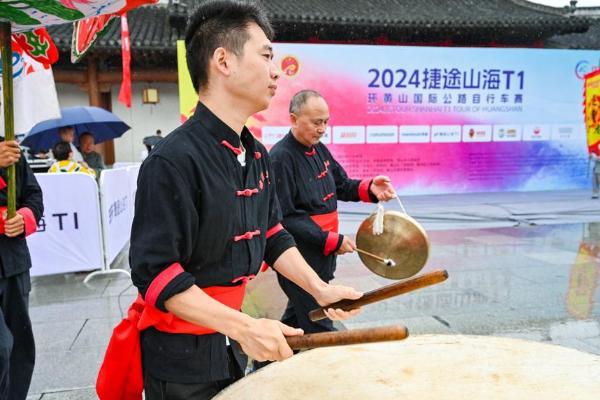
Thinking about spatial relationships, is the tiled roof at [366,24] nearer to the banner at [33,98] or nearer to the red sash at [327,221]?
the banner at [33,98]

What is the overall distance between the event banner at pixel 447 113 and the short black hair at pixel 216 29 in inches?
294

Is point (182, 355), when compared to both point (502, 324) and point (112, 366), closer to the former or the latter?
point (112, 366)

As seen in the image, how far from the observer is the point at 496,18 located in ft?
36.6

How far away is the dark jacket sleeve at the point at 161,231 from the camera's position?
1.16 m

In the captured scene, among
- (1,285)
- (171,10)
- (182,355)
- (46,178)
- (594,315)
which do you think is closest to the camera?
(182,355)

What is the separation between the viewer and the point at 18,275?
7.75 feet

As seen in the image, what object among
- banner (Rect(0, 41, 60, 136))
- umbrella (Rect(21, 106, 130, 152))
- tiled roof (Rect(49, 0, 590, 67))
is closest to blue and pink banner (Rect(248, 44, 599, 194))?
tiled roof (Rect(49, 0, 590, 67))

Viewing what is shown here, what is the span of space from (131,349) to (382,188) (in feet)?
5.92

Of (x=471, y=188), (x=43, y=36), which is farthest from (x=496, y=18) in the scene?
(x=43, y=36)

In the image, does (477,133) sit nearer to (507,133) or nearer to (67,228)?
(507,133)

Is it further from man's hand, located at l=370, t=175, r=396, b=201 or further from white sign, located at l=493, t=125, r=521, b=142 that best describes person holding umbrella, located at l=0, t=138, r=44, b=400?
white sign, located at l=493, t=125, r=521, b=142

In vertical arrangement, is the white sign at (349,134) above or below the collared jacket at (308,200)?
above

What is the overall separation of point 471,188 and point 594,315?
6705 millimetres

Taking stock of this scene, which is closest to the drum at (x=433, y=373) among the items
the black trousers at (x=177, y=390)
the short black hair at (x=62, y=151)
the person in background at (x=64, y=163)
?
the black trousers at (x=177, y=390)
